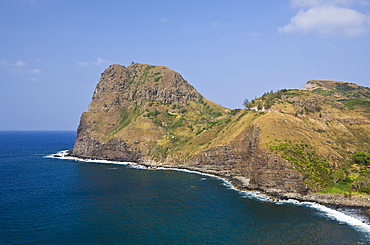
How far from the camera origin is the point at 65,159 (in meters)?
186

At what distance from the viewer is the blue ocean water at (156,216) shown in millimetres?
62737

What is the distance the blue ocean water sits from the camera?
62.7 metres

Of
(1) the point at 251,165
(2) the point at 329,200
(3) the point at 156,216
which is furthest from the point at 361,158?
(3) the point at 156,216

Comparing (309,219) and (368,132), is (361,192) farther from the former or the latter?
(368,132)

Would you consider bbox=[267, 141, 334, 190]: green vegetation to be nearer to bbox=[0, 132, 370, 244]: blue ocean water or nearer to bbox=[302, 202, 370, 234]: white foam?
bbox=[302, 202, 370, 234]: white foam

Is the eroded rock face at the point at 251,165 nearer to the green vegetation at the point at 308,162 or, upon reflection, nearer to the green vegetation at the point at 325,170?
the green vegetation at the point at 308,162

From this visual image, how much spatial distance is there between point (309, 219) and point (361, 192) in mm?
29510

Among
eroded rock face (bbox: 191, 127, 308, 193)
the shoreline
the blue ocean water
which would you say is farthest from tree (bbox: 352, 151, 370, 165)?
the blue ocean water

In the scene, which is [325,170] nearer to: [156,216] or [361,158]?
[361,158]

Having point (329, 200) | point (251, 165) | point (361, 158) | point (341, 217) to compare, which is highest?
point (361, 158)

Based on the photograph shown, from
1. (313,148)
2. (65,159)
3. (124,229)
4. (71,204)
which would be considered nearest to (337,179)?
(313,148)

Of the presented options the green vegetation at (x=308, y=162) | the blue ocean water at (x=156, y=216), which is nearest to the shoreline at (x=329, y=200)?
the blue ocean water at (x=156, y=216)

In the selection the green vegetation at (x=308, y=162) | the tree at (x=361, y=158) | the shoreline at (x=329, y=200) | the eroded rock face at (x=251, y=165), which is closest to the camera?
the shoreline at (x=329, y=200)

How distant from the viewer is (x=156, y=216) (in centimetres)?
7625
